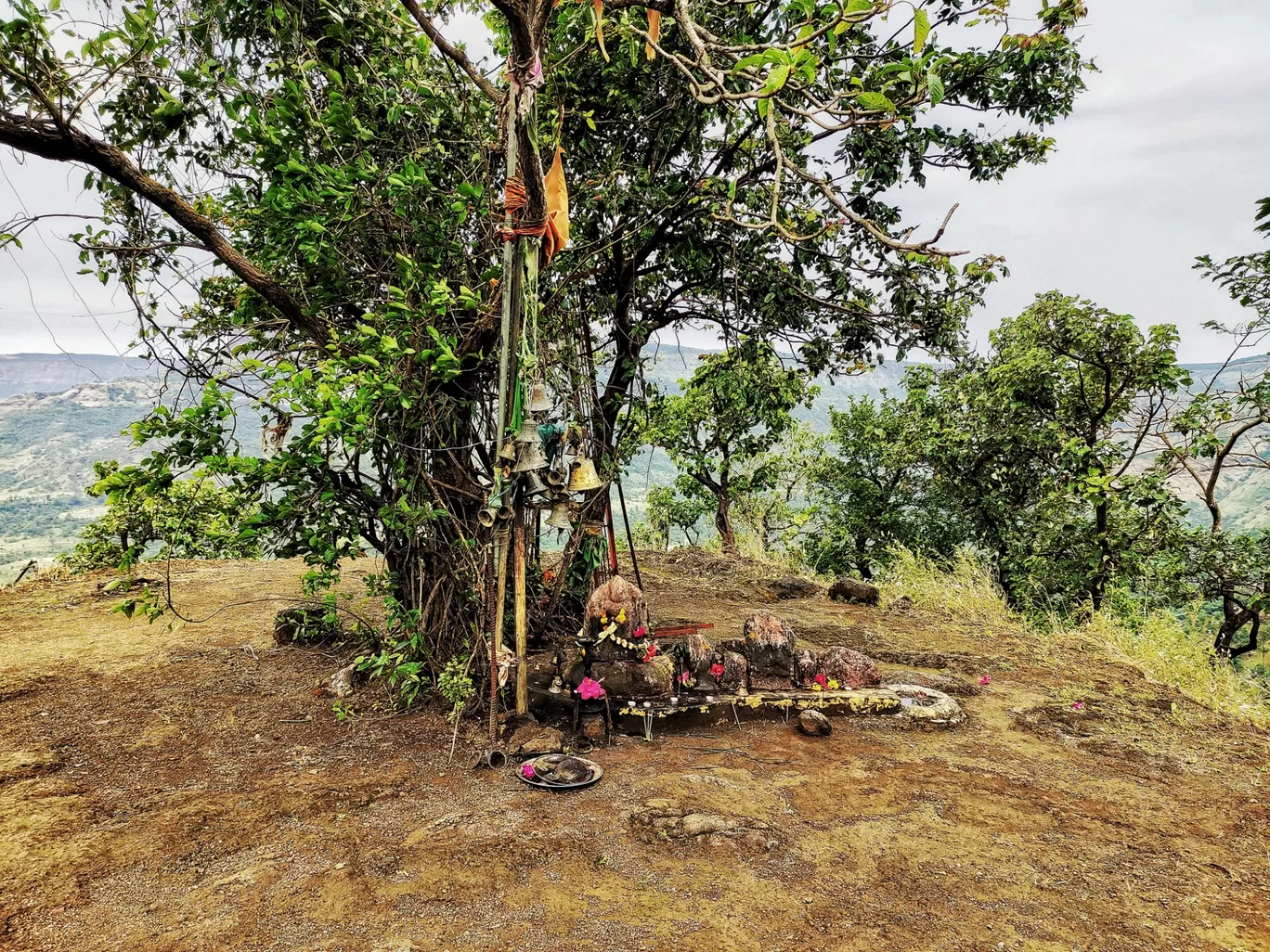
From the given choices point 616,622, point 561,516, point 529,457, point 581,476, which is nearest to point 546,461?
point 529,457

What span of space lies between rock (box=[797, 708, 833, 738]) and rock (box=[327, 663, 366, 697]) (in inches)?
140

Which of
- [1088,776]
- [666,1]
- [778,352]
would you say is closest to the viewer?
[666,1]

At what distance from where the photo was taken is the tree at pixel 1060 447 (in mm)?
7352

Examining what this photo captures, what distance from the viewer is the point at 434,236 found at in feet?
13.1

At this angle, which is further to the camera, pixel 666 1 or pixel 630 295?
pixel 630 295

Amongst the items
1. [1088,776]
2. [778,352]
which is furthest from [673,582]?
[1088,776]

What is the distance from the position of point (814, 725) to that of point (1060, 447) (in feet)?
21.6

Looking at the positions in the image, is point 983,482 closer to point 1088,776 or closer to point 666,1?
point 1088,776

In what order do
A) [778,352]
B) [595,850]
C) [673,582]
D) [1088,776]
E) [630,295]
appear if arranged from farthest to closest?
1. [673,582]
2. [778,352]
3. [630,295]
4. [1088,776]
5. [595,850]

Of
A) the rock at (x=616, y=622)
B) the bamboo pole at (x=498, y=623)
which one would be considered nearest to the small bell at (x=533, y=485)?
the bamboo pole at (x=498, y=623)

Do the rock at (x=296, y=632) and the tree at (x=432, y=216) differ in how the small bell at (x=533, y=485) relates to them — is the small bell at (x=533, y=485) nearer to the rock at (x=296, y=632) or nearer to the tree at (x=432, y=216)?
the tree at (x=432, y=216)

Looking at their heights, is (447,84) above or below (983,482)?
above

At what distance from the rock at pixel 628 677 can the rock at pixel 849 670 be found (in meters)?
1.42

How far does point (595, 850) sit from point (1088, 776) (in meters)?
3.29
